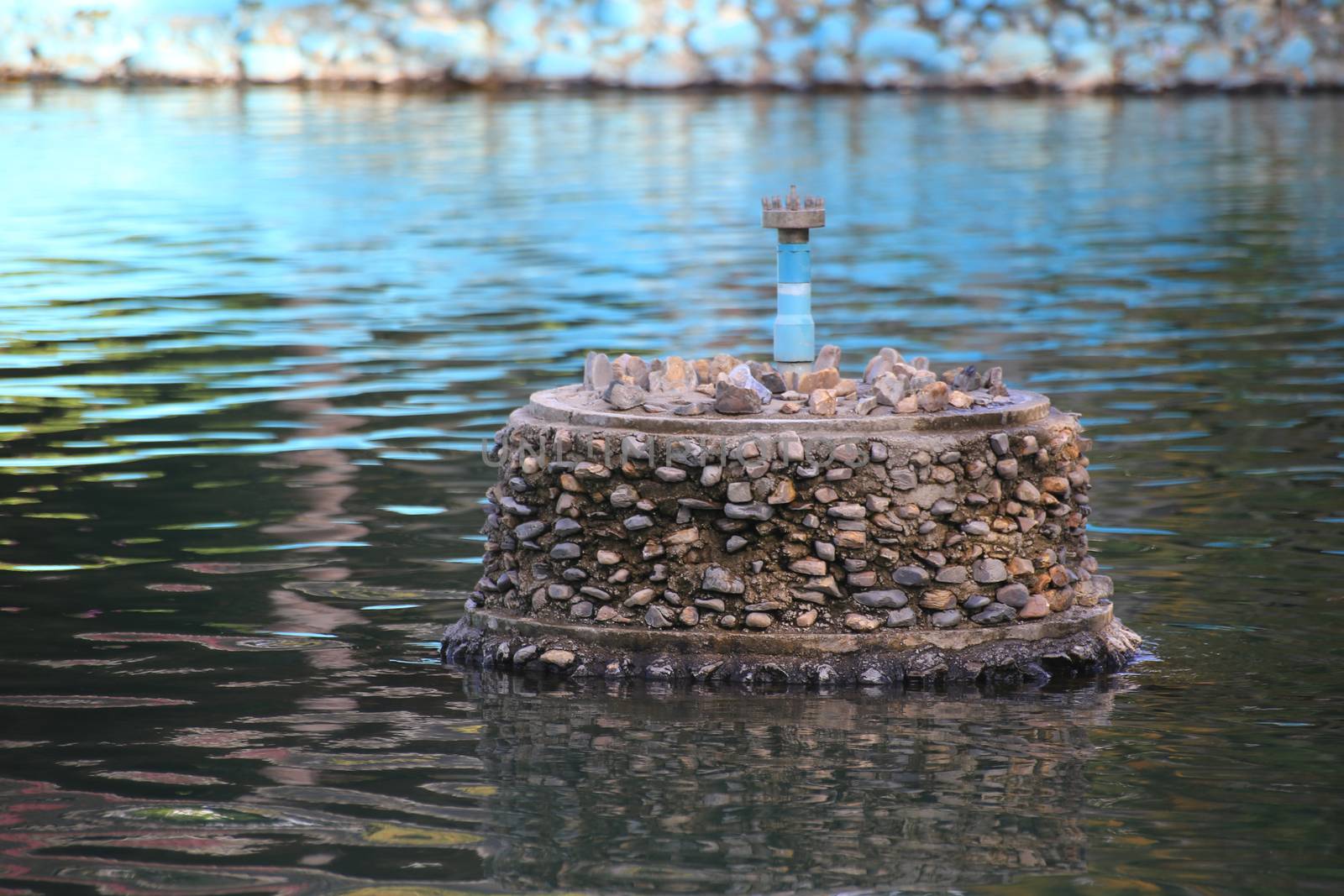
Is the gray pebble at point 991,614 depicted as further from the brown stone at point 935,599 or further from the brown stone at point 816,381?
the brown stone at point 816,381

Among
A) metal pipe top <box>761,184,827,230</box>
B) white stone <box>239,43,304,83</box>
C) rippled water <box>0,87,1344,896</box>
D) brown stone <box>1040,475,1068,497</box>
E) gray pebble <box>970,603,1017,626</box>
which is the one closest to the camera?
rippled water <box>0,87,1344,896</box>

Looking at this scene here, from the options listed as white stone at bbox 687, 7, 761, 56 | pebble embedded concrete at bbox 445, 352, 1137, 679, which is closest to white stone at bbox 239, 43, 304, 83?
white stone at bbox 687, 7, 761, 56

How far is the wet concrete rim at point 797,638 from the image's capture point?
7809 millimetres

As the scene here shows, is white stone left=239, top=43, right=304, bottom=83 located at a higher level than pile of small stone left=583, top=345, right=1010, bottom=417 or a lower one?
lower

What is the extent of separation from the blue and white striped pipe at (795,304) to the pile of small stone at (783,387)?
0.09 m

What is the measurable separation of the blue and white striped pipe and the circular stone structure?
513 mm

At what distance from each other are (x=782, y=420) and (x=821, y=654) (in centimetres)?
81

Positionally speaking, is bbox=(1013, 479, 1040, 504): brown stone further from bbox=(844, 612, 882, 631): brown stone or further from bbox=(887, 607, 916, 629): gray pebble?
bbox=(844, 612, 882, 631): brown stone

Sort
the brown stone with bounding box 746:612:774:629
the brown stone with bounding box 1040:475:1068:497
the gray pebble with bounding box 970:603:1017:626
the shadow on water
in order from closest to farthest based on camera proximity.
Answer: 1. the shadow on water
2. the brown stone with bounding box 746:612:774:629
3. the gray pebble with bounding box 970:603:1017:626
4. the brown stone with bounding box 1040:475:1068:497

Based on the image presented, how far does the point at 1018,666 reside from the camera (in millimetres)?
7934

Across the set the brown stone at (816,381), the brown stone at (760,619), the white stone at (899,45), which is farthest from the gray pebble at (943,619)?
the white stone at (899,45)

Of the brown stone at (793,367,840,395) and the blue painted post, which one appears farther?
the blue painted post

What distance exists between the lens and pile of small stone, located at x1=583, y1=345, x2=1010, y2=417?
7.95 m

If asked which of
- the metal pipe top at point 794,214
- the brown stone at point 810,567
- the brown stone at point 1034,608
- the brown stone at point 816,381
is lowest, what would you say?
the brown stone at point 1034,608
